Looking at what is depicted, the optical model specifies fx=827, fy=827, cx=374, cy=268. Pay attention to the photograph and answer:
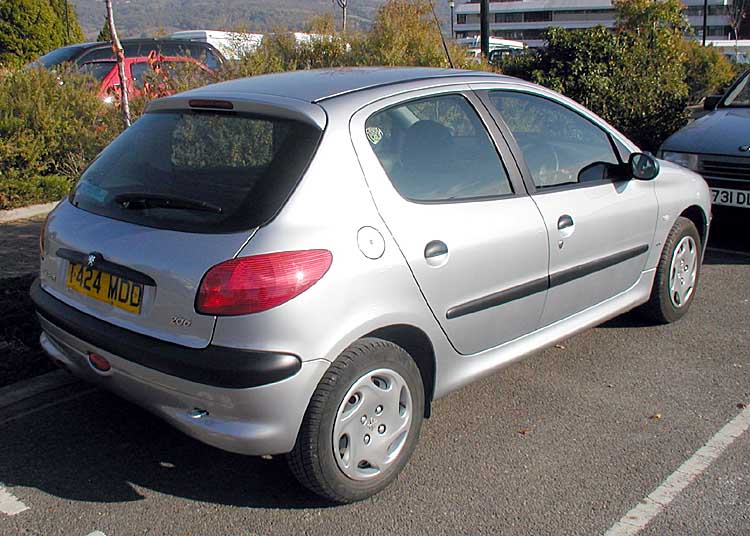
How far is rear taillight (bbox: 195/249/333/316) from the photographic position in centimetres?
291

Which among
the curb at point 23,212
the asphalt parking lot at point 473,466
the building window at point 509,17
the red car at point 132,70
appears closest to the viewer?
the asphalt parking lot at point 473,466

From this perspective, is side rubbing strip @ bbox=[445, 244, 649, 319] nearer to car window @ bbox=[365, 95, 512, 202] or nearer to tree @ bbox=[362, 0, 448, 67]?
car window @ bbox=[365, 95, 512, 202]

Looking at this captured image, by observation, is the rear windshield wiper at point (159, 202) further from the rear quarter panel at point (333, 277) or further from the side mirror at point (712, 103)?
the side mirror at point (712, 103)

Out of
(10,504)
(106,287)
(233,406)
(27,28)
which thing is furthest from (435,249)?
(27,28)

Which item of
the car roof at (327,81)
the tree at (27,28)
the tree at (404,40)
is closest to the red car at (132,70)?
the tree at (404,40)

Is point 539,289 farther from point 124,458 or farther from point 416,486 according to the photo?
point 124,458

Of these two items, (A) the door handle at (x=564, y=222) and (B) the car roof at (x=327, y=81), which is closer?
(B) the car roof at (x=327, y=81)

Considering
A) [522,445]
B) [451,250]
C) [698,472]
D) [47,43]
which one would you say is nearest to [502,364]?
[522,445]

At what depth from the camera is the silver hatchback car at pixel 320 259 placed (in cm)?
296

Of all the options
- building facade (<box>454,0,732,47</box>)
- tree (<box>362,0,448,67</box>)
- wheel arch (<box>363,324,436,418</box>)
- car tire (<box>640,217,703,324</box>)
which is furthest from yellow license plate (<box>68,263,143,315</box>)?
building facade (<box>454,0,732,47</box>)

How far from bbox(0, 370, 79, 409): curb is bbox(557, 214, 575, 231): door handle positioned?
264cm

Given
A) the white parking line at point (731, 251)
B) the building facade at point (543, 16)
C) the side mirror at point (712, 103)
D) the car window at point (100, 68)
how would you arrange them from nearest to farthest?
the white parking line at point (731, 251), the side mirror at point (712, 103), the car window at point (100, 68), the building facade at point (543, 16)

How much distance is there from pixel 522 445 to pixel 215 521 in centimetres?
143

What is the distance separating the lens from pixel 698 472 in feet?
11.6
